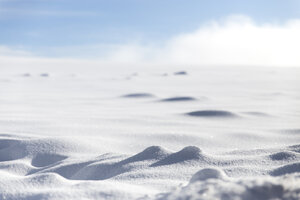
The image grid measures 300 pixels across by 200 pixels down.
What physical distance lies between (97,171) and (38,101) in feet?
9.97

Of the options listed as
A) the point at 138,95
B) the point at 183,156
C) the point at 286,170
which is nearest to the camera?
the point at 286,170

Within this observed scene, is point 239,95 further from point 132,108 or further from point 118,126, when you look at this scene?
point 118,126

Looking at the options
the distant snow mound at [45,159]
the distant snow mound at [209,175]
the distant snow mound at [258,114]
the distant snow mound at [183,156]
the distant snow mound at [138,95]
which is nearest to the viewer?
the distant snow mound at [209,175]

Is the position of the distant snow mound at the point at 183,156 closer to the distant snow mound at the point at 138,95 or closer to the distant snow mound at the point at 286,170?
the distant snow mound at the point at 286,170

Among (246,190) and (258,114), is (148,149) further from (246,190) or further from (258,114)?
(258,114)

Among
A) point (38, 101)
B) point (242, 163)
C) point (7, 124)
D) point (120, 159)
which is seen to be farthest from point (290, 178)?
point (38, 101)

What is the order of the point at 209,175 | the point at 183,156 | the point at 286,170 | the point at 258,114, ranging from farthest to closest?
1. the point at 258,114
2. the point at 183,156
3. the point at 286,170
4. the point at 209,175

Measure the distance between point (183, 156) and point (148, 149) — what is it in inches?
6.2

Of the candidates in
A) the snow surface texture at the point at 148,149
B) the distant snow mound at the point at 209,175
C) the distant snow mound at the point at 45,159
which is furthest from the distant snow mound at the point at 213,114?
the distant snow mound at the point at 209,175

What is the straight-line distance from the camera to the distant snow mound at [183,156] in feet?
5.07

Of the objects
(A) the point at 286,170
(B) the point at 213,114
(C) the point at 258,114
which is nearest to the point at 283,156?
(A) the point at 286,170

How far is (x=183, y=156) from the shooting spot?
1.57 m

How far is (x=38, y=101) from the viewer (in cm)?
441

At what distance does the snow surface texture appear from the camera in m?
1.10
